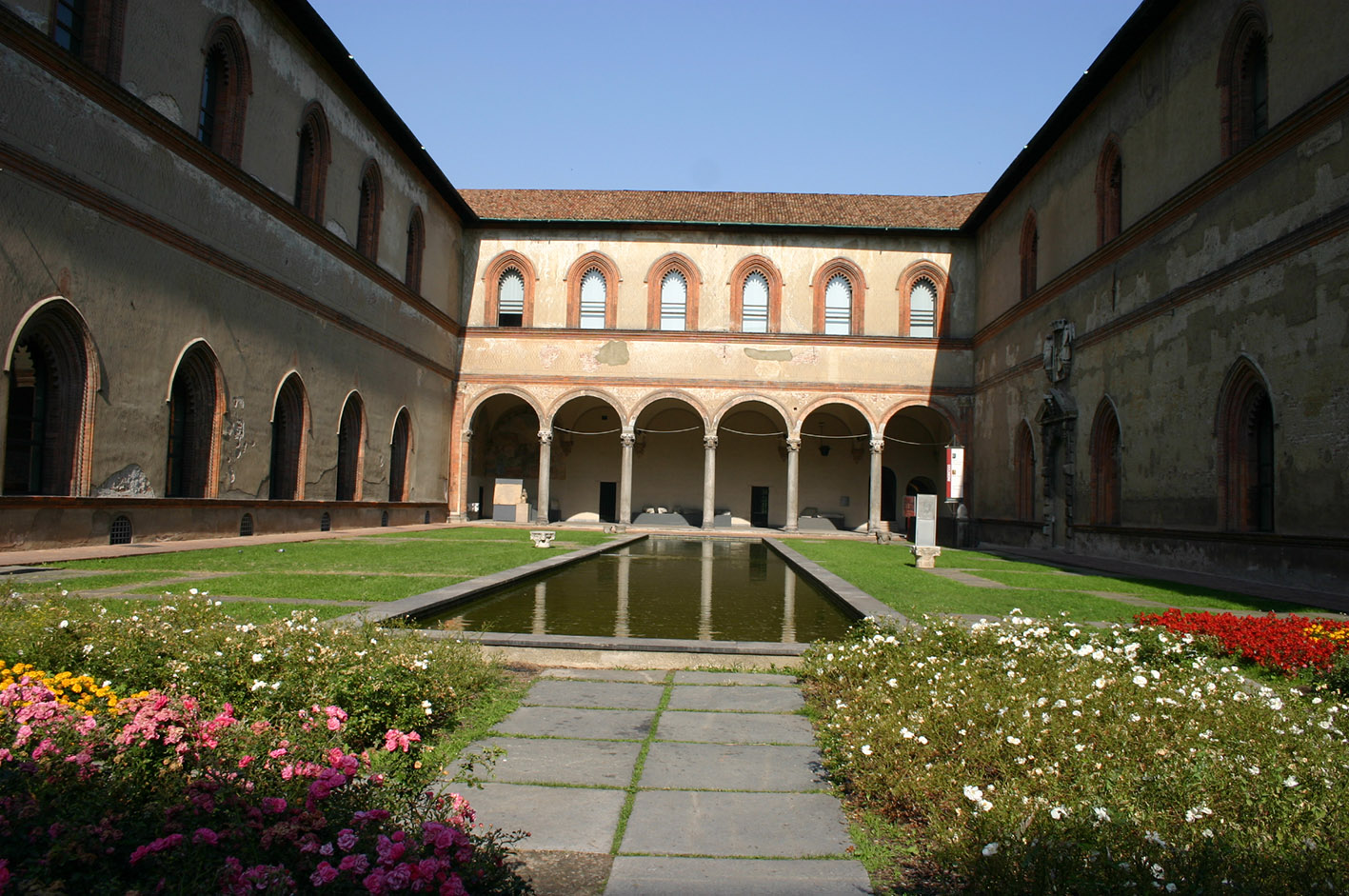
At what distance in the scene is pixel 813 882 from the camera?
274 cm

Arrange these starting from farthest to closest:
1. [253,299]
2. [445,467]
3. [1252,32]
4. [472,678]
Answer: [445,467]
[253,299]
[1252,32]
[472,678]

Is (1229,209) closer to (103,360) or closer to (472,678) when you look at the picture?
(472,678)

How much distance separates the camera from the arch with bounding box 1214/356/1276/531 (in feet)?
44.9

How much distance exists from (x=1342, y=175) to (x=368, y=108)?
20.0 m

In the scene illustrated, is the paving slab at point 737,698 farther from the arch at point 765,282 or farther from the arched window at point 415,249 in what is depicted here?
the arch at point 765,282

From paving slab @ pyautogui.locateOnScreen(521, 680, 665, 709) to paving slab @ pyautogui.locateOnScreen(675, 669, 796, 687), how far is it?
0.24 meters

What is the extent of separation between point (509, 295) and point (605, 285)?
3.36m

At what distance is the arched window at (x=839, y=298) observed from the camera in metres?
28.6

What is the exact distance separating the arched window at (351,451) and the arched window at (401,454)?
260 cm

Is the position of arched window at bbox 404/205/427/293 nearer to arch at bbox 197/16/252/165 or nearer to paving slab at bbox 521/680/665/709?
arch at bbox 197/16/252/165

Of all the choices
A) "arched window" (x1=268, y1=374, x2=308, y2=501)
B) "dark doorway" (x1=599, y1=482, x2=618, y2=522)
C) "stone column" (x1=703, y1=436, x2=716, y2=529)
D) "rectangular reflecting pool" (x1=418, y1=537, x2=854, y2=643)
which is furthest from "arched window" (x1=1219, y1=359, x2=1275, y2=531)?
"dark doorway" (x1=599, y1=482, x2=618, y2=522)

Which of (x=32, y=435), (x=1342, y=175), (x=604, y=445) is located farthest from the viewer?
(x=604, y=445)

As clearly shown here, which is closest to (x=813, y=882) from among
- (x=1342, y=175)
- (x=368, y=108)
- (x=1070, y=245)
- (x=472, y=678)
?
(x=472, y=678)

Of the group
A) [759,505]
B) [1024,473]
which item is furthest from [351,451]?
[1024,473]
